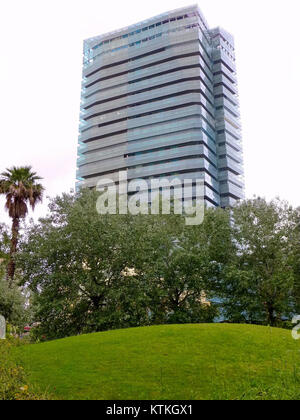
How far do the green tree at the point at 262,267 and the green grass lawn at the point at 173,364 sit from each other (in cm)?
1191

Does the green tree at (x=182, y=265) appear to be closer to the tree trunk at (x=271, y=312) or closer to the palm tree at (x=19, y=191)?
the tree trunk at (x=271, y=312)

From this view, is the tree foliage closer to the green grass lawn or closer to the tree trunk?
the tree trunk

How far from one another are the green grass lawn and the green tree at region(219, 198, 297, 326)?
11.9 m

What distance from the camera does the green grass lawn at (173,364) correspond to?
31.7 feet

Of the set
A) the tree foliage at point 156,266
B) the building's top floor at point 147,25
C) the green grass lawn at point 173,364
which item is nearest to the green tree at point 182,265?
the tree foliage at point 156,266

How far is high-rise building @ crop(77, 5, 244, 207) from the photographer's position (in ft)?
438

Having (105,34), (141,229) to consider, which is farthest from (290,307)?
(105,34)

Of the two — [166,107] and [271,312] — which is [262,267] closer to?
[271,312]

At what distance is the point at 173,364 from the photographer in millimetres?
11648

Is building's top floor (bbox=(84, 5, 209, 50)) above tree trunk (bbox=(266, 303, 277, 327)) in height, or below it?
above

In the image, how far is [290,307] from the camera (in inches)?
1157

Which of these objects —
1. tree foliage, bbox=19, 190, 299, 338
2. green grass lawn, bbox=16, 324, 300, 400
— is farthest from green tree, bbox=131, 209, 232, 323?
green grass lawn, bbox=16, 324, 300, 400
